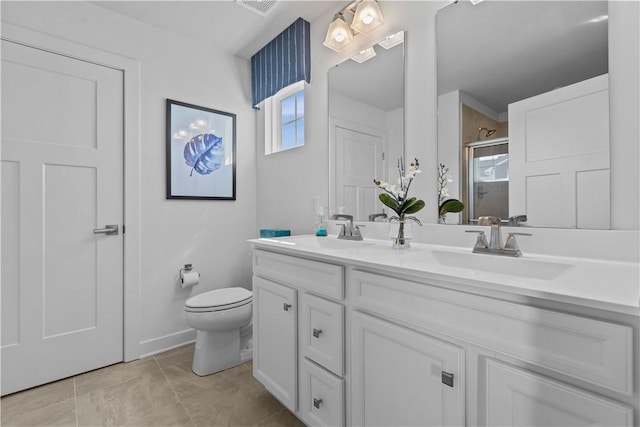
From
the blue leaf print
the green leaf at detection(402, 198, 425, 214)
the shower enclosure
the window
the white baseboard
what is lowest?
the white baseboard

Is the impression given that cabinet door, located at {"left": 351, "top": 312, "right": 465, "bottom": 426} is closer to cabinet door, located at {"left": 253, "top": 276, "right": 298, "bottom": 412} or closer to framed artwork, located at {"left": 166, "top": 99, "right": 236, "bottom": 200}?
cabinet door, located at {"left": 253, "top": 276, "right": 298, "bottom": 412}

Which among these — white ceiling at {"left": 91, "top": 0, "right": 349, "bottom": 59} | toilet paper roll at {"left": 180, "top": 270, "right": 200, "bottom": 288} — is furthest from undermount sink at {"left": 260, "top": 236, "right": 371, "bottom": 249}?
white ceiling at {"left": 91, "top": 0, "right": 349, "bottom": 59}

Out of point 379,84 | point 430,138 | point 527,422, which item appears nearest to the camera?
A: point 527,422

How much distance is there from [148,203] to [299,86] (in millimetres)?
1472

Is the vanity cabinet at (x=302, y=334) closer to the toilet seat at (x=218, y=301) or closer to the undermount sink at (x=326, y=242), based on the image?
the undermount sink at (x=326, y=242)

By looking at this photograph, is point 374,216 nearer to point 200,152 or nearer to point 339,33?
point 339,33

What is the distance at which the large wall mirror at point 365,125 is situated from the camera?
165 centimetres

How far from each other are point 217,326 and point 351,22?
209cm

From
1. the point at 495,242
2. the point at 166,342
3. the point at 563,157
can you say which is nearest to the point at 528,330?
the point at 495,242

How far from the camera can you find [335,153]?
2.00 m

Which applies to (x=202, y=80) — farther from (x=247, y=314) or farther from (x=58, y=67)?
(x=247, y=314)

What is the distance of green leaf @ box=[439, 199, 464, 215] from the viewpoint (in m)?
1.38

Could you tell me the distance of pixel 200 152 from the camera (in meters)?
2.47

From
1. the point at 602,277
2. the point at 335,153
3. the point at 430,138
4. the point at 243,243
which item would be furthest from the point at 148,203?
the point at 602,277
